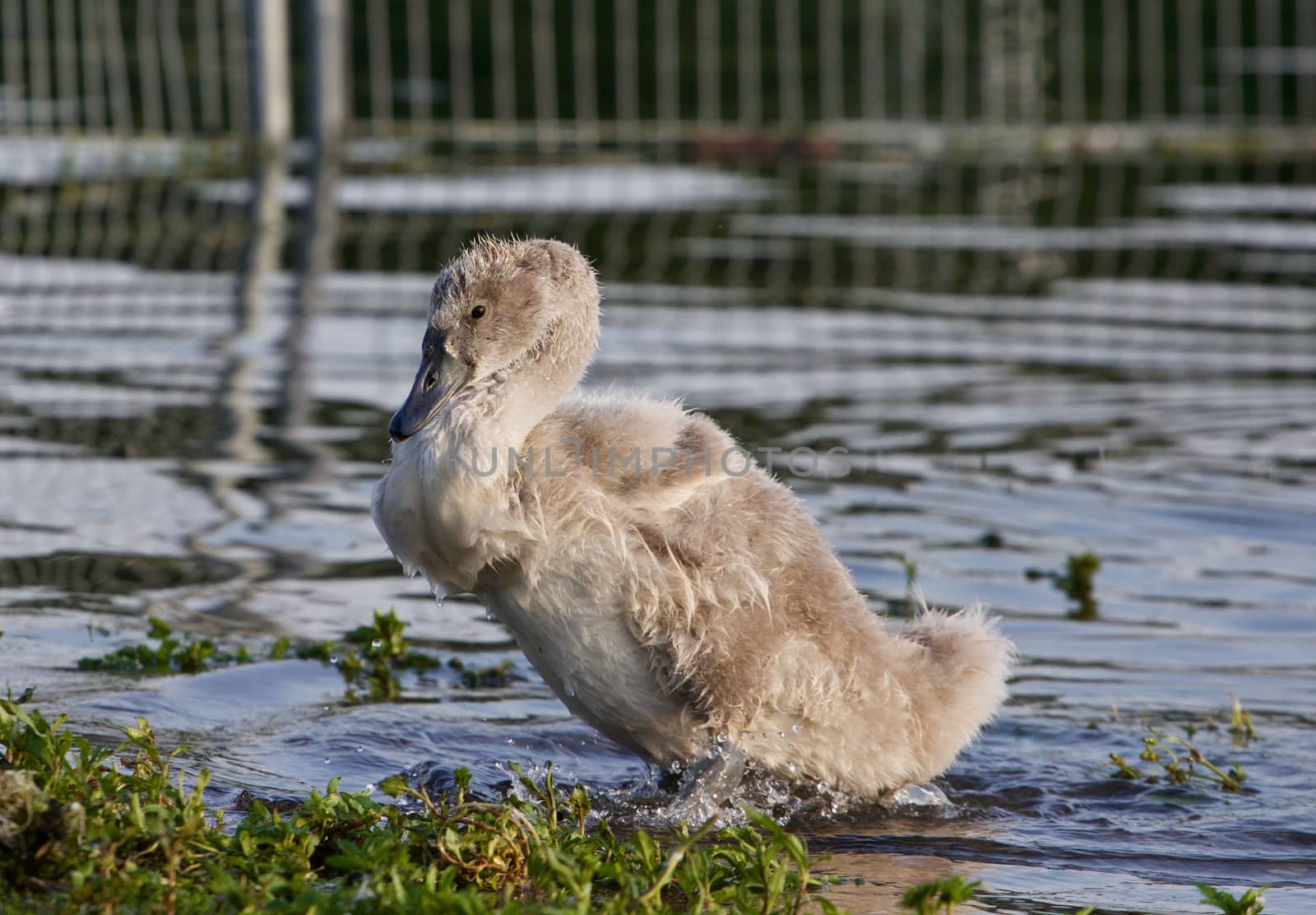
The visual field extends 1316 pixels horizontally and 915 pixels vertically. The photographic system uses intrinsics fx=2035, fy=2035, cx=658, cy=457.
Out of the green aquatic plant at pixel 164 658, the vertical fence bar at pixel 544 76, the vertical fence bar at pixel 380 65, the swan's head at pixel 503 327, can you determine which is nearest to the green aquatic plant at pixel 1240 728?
the swan's head at pixel 503 327

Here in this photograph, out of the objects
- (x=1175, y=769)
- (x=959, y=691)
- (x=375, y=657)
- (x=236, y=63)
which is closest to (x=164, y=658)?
(x=375, y=657)

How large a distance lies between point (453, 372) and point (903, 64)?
1497 centimetres

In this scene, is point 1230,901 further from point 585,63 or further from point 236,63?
point 236,63

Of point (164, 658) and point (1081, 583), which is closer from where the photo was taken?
point (164, 658)

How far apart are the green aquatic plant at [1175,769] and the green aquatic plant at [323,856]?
1311 mm

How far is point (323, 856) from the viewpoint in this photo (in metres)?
4.16

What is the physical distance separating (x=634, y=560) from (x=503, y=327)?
707 millimetres

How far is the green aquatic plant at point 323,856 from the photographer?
369 centimetres

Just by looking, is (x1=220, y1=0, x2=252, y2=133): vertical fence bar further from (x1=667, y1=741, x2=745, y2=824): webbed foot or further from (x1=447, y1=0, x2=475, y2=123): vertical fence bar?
(x1=667, y1=741, x2=745, y2=824): webbed foot

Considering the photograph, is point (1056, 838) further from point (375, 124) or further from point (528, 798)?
point (375, 124)

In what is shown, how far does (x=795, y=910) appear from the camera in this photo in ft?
13.0

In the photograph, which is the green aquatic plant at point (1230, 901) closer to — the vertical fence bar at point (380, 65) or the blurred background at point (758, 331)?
the blurred background at point (758, 331)

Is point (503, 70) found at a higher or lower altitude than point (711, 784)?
higher

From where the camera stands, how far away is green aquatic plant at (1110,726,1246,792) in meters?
5.20
